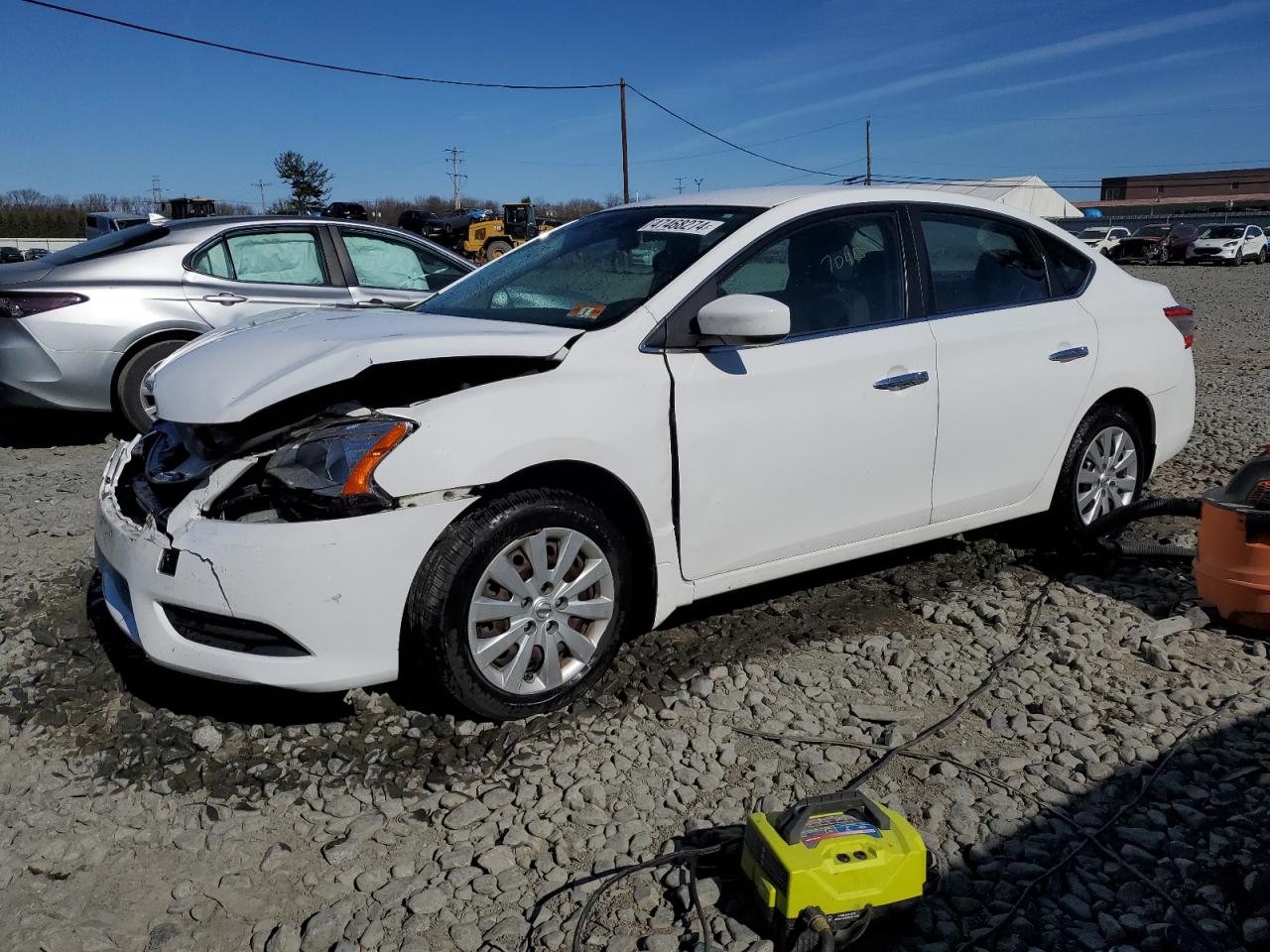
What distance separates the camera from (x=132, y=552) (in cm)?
304

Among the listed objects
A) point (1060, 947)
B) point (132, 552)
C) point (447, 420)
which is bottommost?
point (1060, 947)

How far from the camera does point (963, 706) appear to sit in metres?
3.34

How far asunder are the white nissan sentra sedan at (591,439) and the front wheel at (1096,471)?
6cm

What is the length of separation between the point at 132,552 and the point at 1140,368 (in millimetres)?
4122

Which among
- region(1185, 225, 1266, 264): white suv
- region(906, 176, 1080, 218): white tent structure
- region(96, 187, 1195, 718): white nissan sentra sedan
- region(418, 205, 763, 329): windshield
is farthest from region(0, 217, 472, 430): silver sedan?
region(906, 176, 1080, 218): white tent structure

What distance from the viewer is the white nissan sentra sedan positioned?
2863 millimetres

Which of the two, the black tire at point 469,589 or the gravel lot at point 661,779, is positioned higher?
the black tire at point 469,589

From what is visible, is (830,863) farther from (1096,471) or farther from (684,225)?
(1096,471)

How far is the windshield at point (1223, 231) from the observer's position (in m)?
35.2

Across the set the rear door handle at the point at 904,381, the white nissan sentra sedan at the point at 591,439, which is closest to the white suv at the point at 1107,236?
the white nissan sentra sedan at the point at 591,439

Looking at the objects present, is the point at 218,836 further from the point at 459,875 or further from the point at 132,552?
the point at 132,552

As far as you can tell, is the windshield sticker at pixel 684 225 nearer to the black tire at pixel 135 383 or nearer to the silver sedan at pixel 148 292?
the silver sedan at pixel 148 292

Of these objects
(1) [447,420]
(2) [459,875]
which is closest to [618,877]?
(2) [459,875]

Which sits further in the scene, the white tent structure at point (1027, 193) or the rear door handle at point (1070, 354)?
the white tent structure at point (1027, 193)
